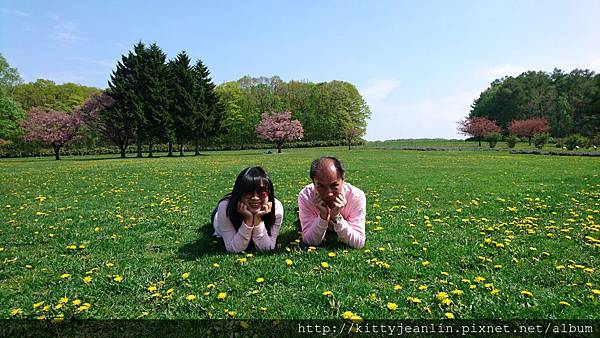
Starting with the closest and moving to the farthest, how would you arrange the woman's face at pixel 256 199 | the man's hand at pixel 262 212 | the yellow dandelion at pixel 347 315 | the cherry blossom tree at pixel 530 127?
the yellow dandelion at pixel 347 315 < the woman's face at pixel 256 199 < the man's hand at pixel 262 212 < the cherry blossom tree at pixel 530 127

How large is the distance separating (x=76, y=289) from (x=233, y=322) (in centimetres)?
199

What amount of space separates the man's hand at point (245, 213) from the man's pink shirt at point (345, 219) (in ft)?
2.85

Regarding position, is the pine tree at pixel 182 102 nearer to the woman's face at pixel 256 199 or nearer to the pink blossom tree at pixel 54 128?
the pink blossom tree at pixel 54 128

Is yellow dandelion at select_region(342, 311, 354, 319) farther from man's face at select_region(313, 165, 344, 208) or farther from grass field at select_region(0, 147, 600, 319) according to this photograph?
man's face at select_region(313, 165, 344, 208)

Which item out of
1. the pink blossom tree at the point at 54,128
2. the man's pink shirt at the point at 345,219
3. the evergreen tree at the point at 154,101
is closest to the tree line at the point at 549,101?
the evergreen tree at the point at 154,101

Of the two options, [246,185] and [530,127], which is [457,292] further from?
[530,127]

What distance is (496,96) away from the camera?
86.4 meters

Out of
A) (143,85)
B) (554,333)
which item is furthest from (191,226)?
(143,85)

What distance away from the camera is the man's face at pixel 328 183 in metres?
4.41

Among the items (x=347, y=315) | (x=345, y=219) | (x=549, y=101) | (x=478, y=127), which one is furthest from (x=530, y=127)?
(x=347, y=315)


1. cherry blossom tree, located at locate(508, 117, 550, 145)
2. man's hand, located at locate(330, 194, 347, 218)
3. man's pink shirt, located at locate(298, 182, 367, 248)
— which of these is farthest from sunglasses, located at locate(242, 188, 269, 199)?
cherry blossom tree, located at locate(508, 117, 550, 145)

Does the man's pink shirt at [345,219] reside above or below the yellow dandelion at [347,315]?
above

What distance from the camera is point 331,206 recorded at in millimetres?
4602

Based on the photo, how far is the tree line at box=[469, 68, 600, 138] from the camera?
66.1m
